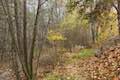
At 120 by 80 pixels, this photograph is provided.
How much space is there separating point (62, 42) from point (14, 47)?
2265 cm

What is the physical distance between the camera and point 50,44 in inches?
1005

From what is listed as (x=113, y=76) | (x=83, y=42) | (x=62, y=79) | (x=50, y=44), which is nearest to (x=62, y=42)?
(x=83, y=42)

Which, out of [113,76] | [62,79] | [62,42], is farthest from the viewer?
[62,42]

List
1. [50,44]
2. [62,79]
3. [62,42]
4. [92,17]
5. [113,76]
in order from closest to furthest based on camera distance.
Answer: [113,76], [62,79], [92,17], [50,44], [62,42]

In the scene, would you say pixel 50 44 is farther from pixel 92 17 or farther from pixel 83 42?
pixel 92 17

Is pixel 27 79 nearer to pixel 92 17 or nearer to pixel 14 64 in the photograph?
pixel 14 64

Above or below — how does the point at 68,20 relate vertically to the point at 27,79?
above

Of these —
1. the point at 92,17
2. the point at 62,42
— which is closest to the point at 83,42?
the point at 62,42

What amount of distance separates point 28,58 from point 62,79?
1431mm

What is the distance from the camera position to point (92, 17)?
11625 millimetres

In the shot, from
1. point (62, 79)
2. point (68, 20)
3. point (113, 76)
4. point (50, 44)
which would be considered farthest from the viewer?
point (68, 20)

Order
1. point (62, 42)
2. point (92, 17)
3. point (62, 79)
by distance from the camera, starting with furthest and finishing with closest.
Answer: point (62, 42)
point (92, 17)
point (62, 79)

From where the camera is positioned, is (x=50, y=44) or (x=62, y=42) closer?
(x=50, y=44)

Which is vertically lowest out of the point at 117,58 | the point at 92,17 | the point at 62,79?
the point at 62,79
